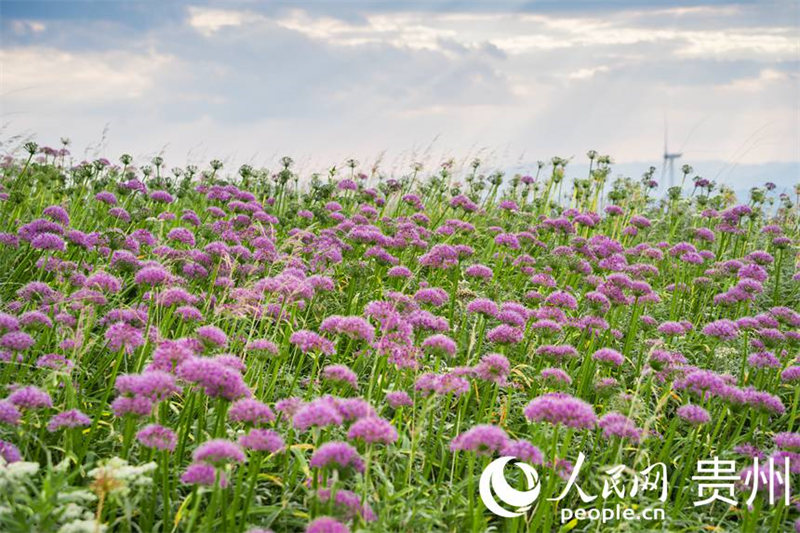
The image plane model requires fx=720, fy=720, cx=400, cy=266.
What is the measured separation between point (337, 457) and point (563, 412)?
3.98 ft

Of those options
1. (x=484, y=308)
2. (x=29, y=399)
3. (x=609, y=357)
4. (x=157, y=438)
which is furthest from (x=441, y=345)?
(x=29, y=399)

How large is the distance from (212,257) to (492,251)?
4.71 meters

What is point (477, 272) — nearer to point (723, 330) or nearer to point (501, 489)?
point (723, 330)

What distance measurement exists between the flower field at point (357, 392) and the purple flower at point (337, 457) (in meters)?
0.01

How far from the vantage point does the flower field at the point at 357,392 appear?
10.7 ft

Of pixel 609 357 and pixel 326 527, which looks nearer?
pixel 326 527

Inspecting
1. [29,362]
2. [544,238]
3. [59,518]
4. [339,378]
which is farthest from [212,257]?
[544,238]

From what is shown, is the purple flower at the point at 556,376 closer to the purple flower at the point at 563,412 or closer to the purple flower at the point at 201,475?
the purple flower at the point at 563,412

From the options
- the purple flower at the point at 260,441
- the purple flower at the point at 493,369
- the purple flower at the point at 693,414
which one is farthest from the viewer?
the purple flower at the point at 693,414

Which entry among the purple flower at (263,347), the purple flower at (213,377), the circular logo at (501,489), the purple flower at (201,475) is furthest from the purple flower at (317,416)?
the purple flower at (263,347)

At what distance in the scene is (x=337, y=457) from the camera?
9.37ft

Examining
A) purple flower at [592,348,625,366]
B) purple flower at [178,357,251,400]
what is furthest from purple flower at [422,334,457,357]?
purple flower at [178,357,251,400]

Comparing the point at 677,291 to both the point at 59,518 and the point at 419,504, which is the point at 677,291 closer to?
the point at 419,504

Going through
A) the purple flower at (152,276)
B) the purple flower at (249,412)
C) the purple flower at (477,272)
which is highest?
the purple flower at (477,272)
